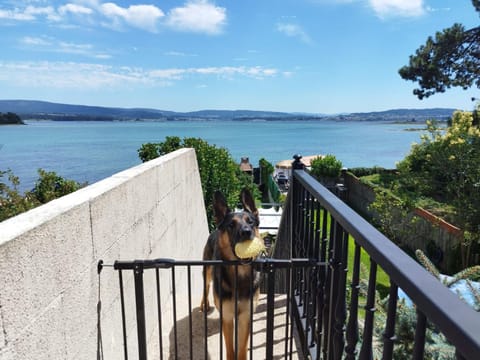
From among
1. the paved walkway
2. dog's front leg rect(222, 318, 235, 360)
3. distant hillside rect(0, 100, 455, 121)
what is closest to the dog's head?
dog's front leg rect(222, 318, 235, 360)

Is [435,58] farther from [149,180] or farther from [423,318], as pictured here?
[423,318]

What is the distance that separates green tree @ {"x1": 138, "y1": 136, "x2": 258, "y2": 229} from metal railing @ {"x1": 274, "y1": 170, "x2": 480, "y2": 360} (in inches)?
148

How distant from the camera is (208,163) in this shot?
7750 millimetres

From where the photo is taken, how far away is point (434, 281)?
937mm

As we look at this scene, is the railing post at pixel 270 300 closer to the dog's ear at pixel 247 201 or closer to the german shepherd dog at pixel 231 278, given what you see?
the german shepherd dog at pixel 231 278

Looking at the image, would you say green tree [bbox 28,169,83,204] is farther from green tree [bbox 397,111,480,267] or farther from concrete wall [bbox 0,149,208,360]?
green tree [bbox 397,111,480,267]

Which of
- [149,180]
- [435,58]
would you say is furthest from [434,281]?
[435,58]

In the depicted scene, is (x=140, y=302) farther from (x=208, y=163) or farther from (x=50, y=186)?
(x=208, y=163)

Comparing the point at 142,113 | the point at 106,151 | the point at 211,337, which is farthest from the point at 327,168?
the point at 142,113

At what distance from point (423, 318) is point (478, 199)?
1246 cm

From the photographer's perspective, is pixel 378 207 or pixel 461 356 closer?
pixel 461 356

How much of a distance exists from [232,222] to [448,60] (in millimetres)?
16368

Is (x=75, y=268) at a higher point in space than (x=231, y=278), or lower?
higher

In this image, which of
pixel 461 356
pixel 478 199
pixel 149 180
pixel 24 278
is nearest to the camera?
pixel 461 356
